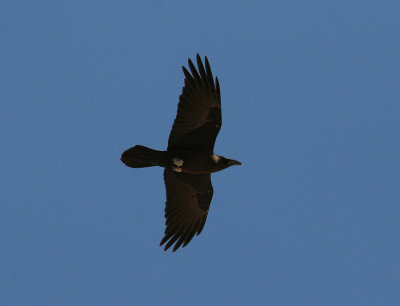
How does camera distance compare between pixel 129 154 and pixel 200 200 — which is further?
pixel 200 200

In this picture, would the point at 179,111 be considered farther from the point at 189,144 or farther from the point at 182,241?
the point at 182,241

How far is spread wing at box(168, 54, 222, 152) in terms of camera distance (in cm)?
1124

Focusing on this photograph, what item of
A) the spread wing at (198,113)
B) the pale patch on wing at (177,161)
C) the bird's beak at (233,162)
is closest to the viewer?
the spread wing at (198,113)

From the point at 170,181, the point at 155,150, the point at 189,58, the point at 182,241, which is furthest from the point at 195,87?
the point at 182,241

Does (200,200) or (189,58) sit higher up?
(189,58)

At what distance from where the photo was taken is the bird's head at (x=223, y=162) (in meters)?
12.1

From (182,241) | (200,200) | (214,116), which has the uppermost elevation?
(214,116)

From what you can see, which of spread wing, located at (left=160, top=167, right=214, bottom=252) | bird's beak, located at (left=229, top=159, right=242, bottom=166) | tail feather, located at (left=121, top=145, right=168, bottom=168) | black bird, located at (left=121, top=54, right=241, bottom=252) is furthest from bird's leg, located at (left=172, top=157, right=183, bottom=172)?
bird's beak, located at (left=229, top=159, right=242, bottom=166)

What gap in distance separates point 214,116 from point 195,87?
610mm

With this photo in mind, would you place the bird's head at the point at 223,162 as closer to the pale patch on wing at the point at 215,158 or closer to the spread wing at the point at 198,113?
the pale patch on wing at the point at 215,158

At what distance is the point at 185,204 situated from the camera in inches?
494

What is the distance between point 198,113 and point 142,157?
114 centimetres

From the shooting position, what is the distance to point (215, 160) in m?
12.0

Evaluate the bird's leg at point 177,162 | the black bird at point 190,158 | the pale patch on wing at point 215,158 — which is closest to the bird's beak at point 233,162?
the black bird at point 190,158
